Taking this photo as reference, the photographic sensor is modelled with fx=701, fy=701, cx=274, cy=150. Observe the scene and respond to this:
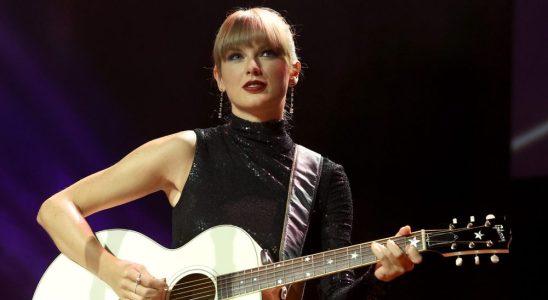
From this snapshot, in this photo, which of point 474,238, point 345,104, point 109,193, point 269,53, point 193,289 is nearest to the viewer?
point 474,238

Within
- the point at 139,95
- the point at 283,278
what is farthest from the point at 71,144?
the point at 283,278

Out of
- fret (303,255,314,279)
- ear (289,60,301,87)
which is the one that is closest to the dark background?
ear (289,60,301,87)

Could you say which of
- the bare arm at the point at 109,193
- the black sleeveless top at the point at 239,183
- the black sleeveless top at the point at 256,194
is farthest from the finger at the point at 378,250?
the bare arm at the point at 109,193

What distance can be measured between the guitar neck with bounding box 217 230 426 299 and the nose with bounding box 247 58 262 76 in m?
0.72

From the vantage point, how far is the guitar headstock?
1.99 meters

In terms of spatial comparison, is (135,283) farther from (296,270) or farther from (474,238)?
(474,238)

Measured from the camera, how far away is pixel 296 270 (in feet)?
7.39

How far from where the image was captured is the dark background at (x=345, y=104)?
3.43 meters

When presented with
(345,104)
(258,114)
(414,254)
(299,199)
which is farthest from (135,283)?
(345,104)

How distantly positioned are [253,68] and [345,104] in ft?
3.91

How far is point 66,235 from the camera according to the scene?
246cm

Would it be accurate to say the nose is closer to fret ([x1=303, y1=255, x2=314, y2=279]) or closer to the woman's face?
the woman's face

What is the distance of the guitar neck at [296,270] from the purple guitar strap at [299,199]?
165 millimetres

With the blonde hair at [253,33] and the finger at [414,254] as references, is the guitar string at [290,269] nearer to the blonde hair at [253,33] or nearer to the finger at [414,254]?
the finger at [414,254]
